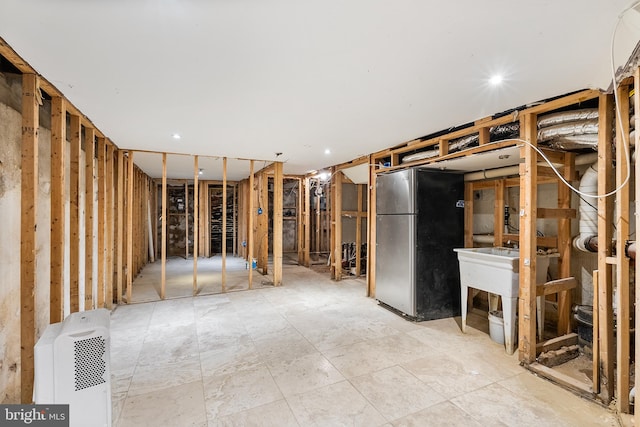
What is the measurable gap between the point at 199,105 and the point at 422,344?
3027 mm

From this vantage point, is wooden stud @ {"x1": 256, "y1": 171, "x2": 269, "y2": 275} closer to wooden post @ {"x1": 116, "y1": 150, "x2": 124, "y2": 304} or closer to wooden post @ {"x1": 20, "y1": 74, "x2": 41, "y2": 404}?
wooden post @ {"x1": 116, "y1": 150, "x2": 124, "y2": 304}

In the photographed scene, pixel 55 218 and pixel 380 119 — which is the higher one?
pixel 380 119

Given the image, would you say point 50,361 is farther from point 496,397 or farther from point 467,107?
point 467,107

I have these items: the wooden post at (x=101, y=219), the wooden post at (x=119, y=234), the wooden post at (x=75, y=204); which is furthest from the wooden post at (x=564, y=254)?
the wooden post at (x=119, y=234)

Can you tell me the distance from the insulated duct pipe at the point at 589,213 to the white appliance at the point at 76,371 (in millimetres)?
3553

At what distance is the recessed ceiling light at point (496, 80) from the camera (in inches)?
76.2

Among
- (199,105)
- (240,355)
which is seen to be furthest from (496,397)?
(199,105)

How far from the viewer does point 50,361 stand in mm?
1428

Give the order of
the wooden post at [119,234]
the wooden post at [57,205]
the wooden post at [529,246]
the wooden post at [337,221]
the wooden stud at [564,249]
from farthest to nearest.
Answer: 1. the wooden post at [337,221]
2. the wooden post at [119,234]
3. the wooden stud at [564,249]
4. the wooden post at [529,246]
5. the wooden post at [57,205]

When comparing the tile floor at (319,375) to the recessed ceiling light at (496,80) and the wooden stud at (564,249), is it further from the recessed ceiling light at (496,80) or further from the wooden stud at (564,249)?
the recessed ceiling light at (496,80)

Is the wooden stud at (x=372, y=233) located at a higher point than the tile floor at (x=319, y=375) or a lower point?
higher

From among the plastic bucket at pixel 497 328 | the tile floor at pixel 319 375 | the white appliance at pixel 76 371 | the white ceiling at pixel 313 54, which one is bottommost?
the tile floor at pixel 319 375

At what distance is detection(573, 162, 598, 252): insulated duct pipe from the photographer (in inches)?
92.5

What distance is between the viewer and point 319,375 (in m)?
2.30
